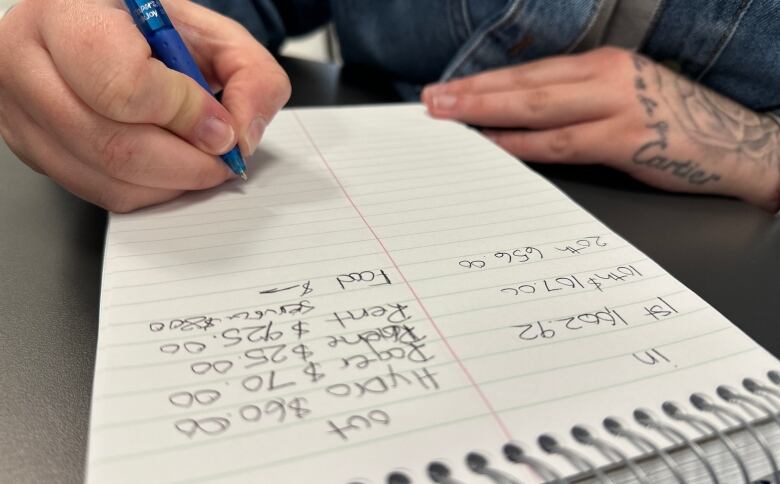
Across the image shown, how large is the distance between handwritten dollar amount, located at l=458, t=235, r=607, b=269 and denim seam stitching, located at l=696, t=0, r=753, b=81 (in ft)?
0.86

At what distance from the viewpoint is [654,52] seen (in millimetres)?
506

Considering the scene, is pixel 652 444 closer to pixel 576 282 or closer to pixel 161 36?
pixel 576 282

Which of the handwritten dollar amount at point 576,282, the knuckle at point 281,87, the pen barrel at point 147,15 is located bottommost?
the handwritten dollar amount at point 576,282

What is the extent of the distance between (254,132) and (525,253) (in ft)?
0.60

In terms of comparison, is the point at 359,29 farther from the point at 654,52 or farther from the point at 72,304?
the point at 72,304

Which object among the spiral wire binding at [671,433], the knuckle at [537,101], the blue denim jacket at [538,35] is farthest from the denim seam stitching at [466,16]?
the spiral wire binding at [671,433]

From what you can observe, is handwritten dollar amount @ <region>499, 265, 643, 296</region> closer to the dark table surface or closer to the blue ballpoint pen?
the dark table surface

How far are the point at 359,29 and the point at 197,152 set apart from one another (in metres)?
0.40

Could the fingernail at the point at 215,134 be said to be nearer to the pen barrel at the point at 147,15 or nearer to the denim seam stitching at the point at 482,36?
the pen barrel at the point at 147,15

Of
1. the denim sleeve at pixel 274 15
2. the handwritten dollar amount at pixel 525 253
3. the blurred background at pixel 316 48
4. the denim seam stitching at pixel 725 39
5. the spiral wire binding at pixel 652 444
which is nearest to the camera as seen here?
the spiral wire binding at pixel 652 444

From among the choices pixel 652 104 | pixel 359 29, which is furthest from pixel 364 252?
pixel 359 29

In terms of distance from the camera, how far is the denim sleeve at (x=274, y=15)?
583 millimetres

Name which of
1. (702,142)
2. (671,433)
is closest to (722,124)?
(702,142)

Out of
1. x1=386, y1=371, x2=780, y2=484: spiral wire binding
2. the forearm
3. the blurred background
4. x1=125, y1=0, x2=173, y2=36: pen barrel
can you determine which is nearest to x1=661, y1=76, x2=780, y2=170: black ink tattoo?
the forearm
